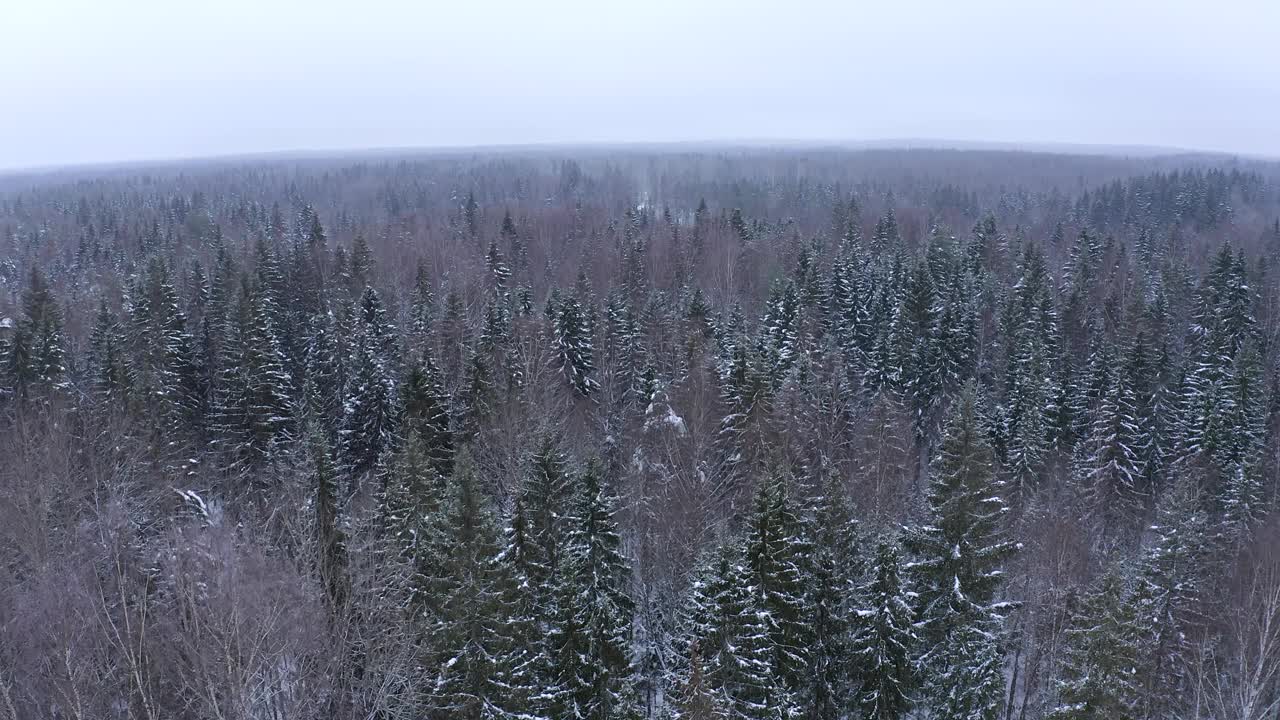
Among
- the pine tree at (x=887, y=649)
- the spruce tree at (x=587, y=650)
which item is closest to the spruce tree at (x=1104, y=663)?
the pine tree at (x=887, y=649)

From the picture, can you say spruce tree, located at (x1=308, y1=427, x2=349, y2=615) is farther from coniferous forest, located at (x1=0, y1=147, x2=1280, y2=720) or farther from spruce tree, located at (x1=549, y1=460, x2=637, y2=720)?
spruce tree, located at (x1=549, y1=460, x2=637, y2=720)

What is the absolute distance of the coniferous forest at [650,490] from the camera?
15.1 metres

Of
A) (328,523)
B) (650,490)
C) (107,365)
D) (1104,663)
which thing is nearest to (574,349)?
(650,490)

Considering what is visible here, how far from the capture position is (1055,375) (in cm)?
4178

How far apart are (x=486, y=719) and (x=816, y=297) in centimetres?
4136

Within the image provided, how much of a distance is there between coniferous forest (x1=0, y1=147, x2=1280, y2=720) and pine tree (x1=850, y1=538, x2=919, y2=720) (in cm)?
9

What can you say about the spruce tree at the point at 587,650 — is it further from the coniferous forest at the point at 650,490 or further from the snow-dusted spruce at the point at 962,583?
the snow-dusted spruce at the point at 962,583

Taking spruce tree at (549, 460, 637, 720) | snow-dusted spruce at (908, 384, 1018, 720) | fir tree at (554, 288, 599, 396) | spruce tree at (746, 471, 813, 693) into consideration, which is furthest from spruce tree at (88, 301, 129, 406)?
snow-dusted spruce at (908, 384, 1018, 720)

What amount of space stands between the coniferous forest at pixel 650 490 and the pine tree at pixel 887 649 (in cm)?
9

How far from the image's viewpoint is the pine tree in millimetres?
17875

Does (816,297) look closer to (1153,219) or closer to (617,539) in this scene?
(617,539)

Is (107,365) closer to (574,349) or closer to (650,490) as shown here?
(574,349)

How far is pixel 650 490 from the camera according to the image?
27328 mm

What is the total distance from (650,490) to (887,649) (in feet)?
36.0
